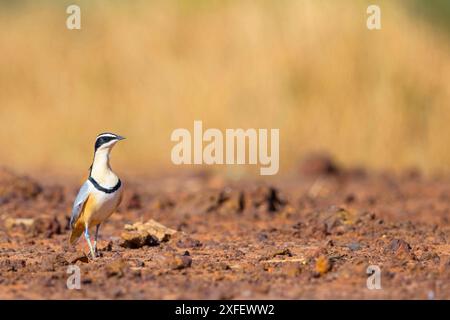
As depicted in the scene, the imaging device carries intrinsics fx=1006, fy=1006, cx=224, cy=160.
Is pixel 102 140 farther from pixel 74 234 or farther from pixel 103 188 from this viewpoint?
pixel 74 234

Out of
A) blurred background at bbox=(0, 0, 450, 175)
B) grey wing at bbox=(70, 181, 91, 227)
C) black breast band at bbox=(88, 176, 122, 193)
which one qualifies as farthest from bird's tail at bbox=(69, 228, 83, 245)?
blurred background at bbox=(0, 0, 450, 175)

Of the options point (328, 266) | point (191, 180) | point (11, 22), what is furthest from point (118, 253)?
point (11, 22)

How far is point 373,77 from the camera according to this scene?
651 inches

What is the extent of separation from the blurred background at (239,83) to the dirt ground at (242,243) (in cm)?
189

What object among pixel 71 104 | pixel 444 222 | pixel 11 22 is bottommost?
pixel 444 222

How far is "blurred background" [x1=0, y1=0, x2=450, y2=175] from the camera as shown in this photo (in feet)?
54.0

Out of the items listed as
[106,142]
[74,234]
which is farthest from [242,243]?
[106,142]

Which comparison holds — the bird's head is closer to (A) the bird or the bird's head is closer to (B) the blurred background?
(A) the bird

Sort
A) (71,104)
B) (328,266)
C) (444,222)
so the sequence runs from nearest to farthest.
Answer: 1. (328,266)
2. (444,222)
3. (71,104)

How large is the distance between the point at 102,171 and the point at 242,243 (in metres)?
1.54

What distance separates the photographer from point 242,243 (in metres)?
8.98

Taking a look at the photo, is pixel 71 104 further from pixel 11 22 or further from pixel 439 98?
pixel 439 98

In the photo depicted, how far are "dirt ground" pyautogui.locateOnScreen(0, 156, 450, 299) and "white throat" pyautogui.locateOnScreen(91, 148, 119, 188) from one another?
596mm

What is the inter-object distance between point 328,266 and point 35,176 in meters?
9.73
